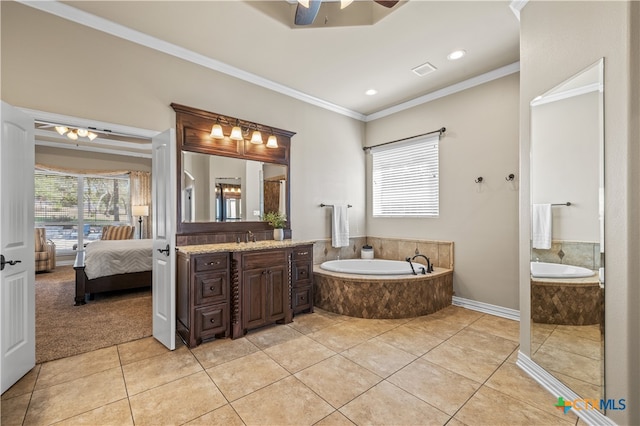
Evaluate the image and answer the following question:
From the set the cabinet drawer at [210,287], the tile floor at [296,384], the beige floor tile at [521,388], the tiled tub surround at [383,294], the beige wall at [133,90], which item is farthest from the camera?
the tiled tub surround at [383,294]

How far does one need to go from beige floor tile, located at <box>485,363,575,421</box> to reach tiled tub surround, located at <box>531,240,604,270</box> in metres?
0.88

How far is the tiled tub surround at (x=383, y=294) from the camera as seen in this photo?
3.32m

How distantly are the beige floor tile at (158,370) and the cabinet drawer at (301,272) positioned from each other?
1341mm

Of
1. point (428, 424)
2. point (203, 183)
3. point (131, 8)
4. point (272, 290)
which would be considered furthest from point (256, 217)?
point (428, 424)

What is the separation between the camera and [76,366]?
2.30 meters

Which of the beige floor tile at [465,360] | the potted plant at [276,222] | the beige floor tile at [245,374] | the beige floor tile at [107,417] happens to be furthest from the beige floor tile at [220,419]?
the potted plant at [276,222]

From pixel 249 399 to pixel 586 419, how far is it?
203 centimetres

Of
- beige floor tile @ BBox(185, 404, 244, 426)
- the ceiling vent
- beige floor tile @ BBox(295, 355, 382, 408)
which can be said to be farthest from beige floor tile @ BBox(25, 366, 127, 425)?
the ceiling vent

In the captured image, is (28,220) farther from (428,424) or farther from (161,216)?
(428,424)

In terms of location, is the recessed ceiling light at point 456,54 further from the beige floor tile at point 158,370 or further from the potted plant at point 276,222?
the beige floor tile at point 158,370

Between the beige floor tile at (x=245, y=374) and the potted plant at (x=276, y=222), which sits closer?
the beige floor tile at (x=245, y=374)

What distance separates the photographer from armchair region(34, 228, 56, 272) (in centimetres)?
579

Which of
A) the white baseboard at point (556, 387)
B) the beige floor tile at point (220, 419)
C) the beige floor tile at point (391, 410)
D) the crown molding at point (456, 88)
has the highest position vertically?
the crown molding at point (456, 88)

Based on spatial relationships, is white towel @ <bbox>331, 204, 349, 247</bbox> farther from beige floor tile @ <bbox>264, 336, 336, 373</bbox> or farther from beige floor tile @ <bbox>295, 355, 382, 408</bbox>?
beige floor tile @ <bbox>295, 355, 382, 408</bbox>
